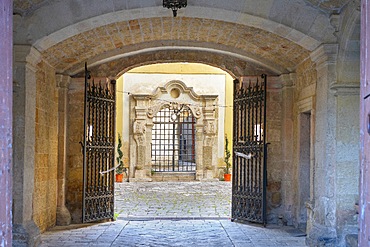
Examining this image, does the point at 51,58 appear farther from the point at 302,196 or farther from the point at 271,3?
the point at 302,196

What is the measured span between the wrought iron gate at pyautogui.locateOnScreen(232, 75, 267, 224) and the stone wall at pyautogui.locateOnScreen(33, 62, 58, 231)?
3.13 metres

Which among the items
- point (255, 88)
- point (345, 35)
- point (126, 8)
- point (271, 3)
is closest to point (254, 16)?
point (271, 3)

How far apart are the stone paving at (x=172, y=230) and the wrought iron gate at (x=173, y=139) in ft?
24.5

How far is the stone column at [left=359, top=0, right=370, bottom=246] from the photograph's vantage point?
7.44 ft

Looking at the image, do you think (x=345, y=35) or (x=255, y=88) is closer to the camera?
(x=345, y=35)

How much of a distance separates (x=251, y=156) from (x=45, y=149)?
341cm

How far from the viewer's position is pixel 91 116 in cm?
865

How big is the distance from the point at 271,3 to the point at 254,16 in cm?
24

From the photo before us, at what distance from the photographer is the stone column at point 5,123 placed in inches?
91.6

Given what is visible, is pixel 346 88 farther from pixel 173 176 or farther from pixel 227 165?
pixel 173 176

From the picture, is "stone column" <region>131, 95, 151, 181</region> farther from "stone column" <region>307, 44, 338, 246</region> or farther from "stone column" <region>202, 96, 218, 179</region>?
"stone column" <region>307, 44, 338, 246</region>

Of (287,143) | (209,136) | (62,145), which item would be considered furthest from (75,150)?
(209,136)

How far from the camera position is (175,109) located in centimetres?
1942

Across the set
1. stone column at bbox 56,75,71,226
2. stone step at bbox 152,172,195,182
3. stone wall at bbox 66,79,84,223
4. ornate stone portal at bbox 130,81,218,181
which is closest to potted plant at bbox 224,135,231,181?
ornate stone portal at bbox 130,81,218,181
